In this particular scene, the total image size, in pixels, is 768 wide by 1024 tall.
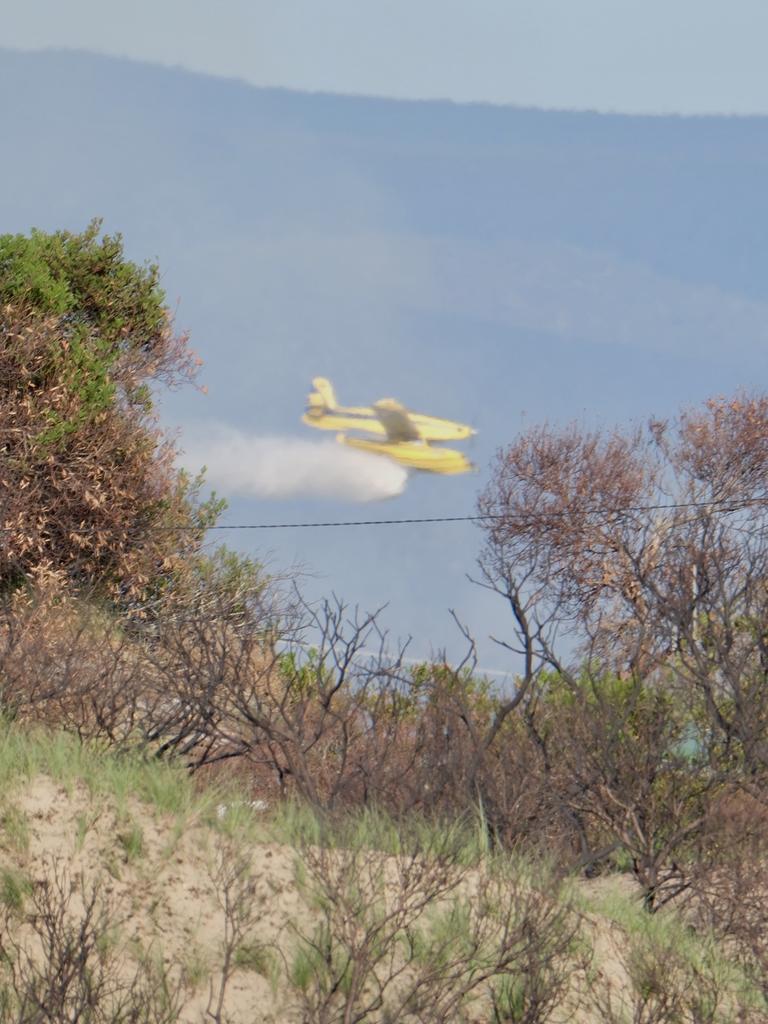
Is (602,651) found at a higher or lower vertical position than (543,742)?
higher

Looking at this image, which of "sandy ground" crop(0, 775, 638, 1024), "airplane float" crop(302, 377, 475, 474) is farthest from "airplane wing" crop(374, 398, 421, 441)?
"sandy ground" crop(0, 775, 638, 1024)

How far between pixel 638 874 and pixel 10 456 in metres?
13.5

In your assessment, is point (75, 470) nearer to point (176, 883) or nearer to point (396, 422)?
point (396, 422)

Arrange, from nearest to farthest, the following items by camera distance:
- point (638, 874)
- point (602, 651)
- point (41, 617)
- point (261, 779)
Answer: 1. point (638, 874)
2. point (261, 779)
3. point (41, 617)
4. point (602, 651)

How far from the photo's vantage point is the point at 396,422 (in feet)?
48.1

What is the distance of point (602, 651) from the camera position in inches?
989

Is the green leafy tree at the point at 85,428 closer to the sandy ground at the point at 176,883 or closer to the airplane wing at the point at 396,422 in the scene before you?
the airplane wing at the point at 396,422

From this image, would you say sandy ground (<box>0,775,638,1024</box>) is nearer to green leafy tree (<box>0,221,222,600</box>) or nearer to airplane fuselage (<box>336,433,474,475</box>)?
airplane fuselage (<box>336,433,474,475</box>)

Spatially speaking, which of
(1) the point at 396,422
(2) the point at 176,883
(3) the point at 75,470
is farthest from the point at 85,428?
(2) the point at 176,883

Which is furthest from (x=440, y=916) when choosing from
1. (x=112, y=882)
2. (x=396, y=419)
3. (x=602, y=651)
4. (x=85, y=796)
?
(x=602, y=651)

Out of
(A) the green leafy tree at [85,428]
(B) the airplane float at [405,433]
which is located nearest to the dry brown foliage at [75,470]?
(A) the green leafy tree at [85,428]

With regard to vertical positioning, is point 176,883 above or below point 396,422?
below

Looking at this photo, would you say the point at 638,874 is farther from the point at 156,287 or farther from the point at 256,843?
the point at 156,287

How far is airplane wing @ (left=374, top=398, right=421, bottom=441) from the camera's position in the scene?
47.7 feet
